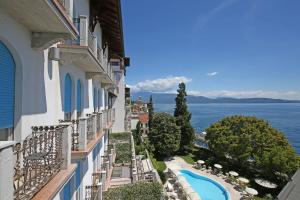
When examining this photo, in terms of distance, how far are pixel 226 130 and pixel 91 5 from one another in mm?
29566

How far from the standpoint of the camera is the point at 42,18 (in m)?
4.44

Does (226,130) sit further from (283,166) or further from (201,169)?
(283,166)

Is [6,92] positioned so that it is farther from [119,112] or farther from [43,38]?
[119,112]

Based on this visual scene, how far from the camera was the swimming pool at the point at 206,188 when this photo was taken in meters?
23.9

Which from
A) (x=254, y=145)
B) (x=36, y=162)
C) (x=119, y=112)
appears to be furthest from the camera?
(x=254, y=145)

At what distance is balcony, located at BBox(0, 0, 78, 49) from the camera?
387cm

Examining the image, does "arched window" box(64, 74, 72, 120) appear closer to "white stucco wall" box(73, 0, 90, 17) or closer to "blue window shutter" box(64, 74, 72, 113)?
"blue window shutter" box(64, 74, 72, 113)

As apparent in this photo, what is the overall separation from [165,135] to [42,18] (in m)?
33.7

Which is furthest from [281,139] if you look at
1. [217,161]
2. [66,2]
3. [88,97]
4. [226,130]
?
[66,2]

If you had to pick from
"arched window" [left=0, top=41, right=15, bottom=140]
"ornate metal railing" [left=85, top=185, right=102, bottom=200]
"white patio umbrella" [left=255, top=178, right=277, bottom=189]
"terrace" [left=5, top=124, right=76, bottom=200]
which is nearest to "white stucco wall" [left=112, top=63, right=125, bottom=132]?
"white patio umbrella" [left=255, top=178, right=277, bottom=189]

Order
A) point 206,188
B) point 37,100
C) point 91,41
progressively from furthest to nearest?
point 206,188
point 91,41
point 37,100

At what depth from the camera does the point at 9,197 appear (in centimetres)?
257

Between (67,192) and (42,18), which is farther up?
(42,18)

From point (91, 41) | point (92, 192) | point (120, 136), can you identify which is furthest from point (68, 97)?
point (120, 136)
